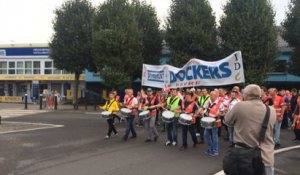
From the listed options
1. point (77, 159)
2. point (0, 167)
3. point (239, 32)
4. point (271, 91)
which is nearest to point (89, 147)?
point (77, 159)

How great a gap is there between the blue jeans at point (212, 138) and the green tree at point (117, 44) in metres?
20.2

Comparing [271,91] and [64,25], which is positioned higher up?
[64,25]

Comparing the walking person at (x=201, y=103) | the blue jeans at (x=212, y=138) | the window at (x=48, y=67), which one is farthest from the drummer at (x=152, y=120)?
the window at (x=48, y=67)

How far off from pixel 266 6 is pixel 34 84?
2805 cm

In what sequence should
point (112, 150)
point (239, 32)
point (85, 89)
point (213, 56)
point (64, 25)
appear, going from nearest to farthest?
1. point (112, 150)
2. point (239, 32)
3. point (213, 56)
4. point (64, 25)
5. point (85, 89)

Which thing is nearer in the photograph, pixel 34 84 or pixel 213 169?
pixel 213 169

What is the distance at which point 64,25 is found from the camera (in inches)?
1335

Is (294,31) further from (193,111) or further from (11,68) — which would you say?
(11,68)

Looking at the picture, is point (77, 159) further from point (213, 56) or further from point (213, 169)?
point (213, 56)

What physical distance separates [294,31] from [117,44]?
1272 centimetres

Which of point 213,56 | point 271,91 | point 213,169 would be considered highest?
point 213,56

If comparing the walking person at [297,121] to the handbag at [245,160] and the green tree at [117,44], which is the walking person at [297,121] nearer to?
the handbag at [245,160]

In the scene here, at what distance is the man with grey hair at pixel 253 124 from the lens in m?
5.23

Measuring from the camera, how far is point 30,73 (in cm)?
4847
